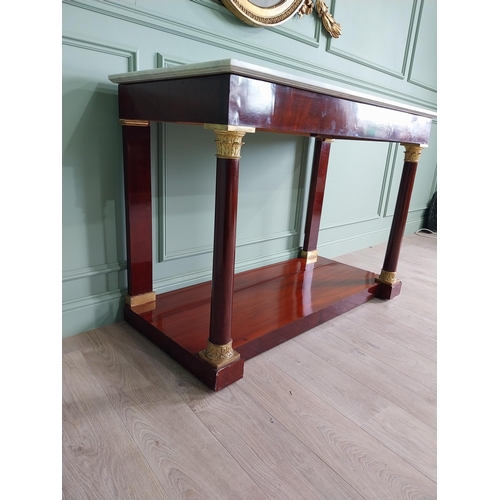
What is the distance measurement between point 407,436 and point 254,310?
2.27 ft

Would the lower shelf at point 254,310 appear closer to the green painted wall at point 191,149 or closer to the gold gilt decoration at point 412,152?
the green painted wall at point 191,149

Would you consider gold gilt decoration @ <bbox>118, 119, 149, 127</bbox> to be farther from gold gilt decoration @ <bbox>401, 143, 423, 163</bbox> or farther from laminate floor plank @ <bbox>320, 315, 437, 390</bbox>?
gold gilt decoration @ <bbox>401, 143, 423, 163</bbox>

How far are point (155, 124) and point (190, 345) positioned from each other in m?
0.83

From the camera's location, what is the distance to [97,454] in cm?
92

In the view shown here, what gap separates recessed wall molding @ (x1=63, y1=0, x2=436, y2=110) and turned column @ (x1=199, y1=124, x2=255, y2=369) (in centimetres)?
64

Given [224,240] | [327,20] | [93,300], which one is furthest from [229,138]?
[327,20]

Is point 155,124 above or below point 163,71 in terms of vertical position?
below

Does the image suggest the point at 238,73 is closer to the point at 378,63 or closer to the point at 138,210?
the point at 138,210

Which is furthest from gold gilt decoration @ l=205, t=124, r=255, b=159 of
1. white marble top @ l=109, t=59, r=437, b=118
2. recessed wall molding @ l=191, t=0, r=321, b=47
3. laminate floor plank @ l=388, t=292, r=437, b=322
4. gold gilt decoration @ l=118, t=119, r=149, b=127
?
laminate floor plank @ l=388, t=292, r=437, b=322

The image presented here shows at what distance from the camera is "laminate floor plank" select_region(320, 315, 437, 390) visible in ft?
4.40

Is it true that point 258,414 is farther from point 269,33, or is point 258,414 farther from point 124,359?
point 269,33

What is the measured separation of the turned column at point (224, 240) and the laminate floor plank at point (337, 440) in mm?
143

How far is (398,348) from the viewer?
1.50 meters

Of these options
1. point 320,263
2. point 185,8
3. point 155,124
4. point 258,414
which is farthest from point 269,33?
point 258,414
